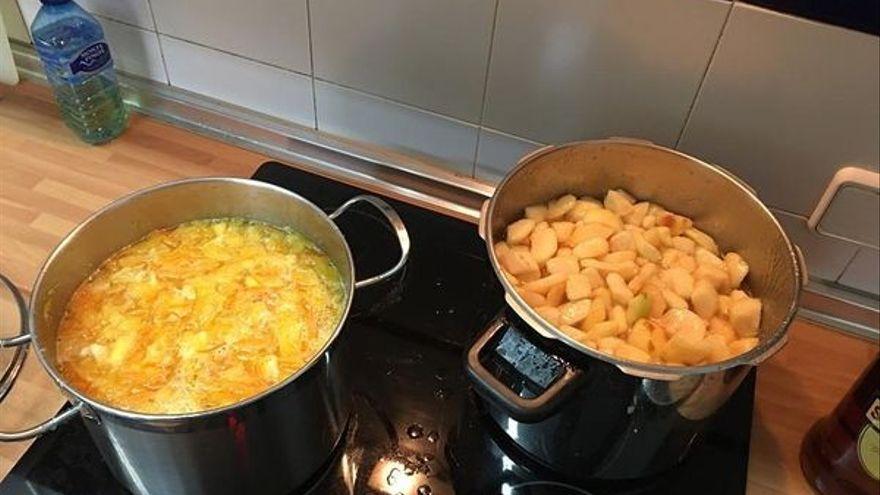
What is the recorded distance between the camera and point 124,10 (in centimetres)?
92

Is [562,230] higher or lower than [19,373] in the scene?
higher

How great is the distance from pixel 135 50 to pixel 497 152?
1.63 feet

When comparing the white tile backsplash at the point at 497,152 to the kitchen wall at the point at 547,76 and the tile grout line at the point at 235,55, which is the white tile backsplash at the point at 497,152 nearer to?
the kitchen wall at the point at 547,76

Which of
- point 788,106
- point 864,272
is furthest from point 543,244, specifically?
point 864,272

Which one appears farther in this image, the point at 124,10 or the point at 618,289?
the point at 124,10

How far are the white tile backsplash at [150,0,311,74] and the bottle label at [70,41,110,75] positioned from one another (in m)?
0.07

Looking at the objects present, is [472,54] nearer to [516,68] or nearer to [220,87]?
[516,68]

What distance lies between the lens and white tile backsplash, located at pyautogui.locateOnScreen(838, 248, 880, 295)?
77 centimetres

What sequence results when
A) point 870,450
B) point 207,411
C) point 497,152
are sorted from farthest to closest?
point 497,152 < point 870,450 < point 207,411

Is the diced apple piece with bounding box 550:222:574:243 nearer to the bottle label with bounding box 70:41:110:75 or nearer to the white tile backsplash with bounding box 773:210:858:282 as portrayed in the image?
the white tile backsplash with bounding box 773:210:858:282

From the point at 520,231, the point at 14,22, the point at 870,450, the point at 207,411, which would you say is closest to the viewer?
the point at 207,411

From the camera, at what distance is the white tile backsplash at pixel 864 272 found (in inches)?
30.5

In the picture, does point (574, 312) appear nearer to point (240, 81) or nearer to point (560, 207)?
point (560, 207)

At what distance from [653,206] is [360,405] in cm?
36
